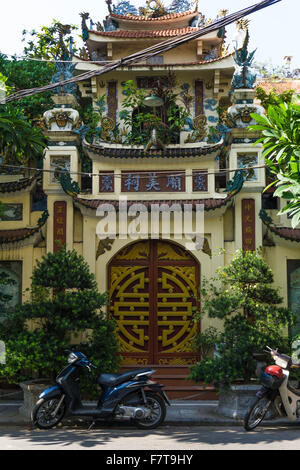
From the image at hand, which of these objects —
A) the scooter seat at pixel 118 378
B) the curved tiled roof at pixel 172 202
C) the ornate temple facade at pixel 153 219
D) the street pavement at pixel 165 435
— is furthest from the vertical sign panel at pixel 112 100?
the street pavement at pixel 165 435

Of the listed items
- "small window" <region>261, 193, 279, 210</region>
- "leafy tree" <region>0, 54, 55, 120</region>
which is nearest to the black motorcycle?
"small window" <region>261, 193, 279, 210</region>

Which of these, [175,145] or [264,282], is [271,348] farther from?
[175,145]

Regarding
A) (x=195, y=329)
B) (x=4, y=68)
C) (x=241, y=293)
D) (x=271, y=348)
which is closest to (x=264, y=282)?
(x=241, y=293)

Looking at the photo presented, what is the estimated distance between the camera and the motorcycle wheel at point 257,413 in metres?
7.33

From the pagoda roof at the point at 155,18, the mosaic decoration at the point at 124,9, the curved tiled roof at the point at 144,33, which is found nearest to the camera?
the curved tiled roof at the point at 144,33

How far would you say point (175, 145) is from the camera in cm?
1184

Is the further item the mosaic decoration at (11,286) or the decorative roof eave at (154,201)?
the mosaic decoration at (11,286)

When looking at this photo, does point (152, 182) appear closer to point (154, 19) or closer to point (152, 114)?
point (152, 114)

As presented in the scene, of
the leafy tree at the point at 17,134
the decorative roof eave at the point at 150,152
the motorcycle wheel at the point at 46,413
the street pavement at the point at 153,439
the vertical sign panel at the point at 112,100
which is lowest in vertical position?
the street pavement at the point at 153,439

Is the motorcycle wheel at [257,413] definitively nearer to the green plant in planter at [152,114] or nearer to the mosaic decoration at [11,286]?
the mosaic decoration at [11,286]

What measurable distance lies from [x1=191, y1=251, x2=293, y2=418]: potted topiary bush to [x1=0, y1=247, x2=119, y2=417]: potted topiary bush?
1.65 m

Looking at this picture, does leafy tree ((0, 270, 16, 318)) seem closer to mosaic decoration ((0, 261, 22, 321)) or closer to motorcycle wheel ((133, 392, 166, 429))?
mosaic decoration ((0, 261, 22, 321))

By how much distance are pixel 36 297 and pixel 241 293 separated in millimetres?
3562

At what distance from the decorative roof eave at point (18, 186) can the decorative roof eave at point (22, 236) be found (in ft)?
2.73
